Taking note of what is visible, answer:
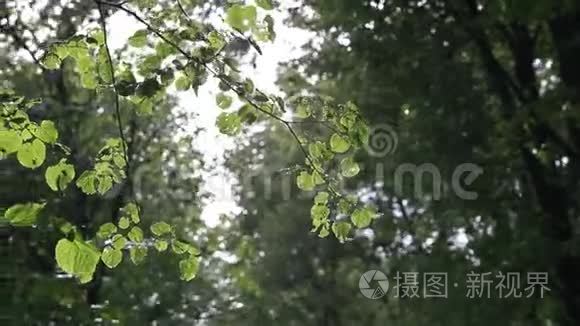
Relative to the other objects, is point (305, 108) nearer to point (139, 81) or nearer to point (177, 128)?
point (139, 81)

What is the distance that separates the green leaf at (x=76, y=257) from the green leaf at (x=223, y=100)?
19.5 inches

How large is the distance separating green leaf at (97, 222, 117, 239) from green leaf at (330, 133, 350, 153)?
0.52 metres

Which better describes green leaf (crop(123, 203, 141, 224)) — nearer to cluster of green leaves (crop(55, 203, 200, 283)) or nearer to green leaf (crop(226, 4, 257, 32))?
cluster of green leaves (crop(55, 203, 200, 283))

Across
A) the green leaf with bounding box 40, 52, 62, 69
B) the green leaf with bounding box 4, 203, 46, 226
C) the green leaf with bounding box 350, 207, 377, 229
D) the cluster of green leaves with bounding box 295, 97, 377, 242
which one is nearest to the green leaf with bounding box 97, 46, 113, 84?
the green leaf with bounding box 40, 52, 62, 69

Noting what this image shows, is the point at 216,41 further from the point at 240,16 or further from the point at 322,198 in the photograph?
the point at 322,198

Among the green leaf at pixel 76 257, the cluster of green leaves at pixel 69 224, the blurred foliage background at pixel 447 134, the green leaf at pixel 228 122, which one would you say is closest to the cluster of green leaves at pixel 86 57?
the cluster of green leaves at pixel 69 224

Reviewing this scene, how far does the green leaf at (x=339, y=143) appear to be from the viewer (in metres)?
1.76

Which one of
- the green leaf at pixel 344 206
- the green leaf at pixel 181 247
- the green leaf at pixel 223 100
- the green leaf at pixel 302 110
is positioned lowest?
the green leaf at pixel 181 247

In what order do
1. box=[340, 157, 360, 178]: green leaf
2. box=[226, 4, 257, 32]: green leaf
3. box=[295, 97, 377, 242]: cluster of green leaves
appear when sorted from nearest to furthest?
box=[226, 4, 257, 32]: green leaf < box=[295, 97, 377, 242]: cluster of green leaves < box=[340, 157, 360, 178]: green leaf

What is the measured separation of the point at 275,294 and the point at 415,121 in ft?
23.2

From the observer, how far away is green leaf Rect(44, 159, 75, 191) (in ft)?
4.67

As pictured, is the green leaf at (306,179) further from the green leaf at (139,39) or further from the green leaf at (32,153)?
the green leaf at (32,153)

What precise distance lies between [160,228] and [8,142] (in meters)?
0.41

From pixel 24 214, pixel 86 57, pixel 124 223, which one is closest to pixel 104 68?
pixel 86 57
